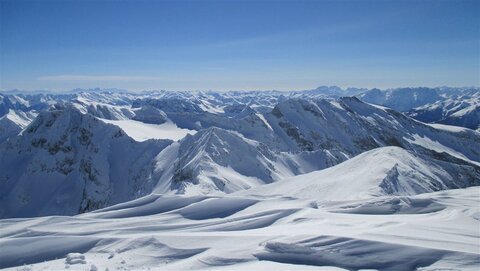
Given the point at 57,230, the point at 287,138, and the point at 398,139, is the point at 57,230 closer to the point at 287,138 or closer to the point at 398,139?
the point at 287,138

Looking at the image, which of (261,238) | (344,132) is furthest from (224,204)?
(344,132)

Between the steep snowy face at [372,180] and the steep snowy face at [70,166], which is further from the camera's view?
the steep snowy face at [70,166]

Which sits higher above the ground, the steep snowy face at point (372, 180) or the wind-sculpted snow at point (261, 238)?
the wind-sculpted snow at point (261, 238)

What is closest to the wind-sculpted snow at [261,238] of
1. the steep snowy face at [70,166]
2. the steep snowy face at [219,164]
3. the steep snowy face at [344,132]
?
the steep snowy face at [219,164]

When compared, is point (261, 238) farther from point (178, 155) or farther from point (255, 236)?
point (178, 155)

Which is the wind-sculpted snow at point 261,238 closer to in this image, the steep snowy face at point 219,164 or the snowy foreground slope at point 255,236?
the snowy foreground slope at point 255,236

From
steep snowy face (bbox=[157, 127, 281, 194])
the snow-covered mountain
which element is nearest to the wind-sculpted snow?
the snow-covered mountain

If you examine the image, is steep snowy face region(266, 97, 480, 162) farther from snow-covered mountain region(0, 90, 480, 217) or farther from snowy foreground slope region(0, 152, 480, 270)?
snowy foreground slope region(0, 152, 480, 270)
